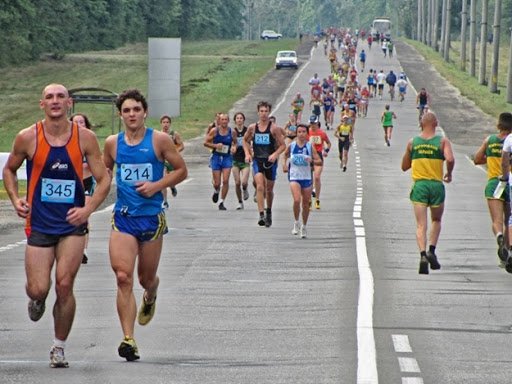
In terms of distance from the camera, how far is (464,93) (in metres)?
87.6

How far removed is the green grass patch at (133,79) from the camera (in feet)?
234

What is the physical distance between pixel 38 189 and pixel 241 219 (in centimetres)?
1535

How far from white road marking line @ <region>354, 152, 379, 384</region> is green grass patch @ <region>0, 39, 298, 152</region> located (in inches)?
1461

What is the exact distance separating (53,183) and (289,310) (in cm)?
365

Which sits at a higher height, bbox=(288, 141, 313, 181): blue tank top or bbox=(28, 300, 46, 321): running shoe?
bbox=(28, 300, 46, 321): running shoe

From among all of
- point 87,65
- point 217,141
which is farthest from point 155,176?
point 87,65

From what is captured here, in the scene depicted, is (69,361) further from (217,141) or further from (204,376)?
(217,141)

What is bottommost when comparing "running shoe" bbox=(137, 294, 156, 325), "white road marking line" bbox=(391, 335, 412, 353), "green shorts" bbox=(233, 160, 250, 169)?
"green shorts" bbox=(233, 160, 250, 169)

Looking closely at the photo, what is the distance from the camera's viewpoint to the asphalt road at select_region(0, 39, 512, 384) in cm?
1036

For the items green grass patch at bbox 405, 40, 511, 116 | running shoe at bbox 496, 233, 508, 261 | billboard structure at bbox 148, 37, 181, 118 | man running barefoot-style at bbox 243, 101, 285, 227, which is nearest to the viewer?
running shoe at bbox 496, 233, 508, 261

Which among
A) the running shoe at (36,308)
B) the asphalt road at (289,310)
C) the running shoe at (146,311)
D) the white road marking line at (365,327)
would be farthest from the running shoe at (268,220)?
the running shoe at (36,308)

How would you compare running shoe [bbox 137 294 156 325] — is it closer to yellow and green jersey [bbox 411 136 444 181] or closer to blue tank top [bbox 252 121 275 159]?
yellow and green jersey [bbox 411 136 444 181]

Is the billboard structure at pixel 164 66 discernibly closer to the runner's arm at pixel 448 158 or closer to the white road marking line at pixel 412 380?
the runner's arm at pixel 448 158

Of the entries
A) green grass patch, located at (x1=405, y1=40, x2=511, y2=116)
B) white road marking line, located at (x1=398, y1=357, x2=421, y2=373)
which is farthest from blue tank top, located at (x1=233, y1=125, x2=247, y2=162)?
green grass patch, located at (x1=405, y1=40, x2=511, y2=116)
